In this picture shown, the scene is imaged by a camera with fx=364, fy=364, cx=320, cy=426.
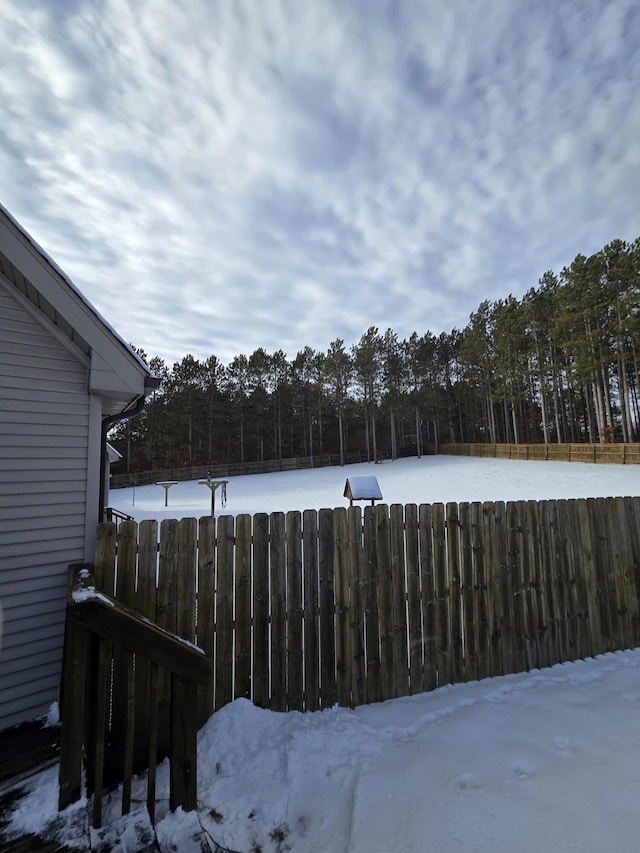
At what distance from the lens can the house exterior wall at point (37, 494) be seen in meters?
3.02

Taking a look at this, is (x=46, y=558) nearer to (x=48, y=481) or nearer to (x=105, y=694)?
(x=48, y=481)

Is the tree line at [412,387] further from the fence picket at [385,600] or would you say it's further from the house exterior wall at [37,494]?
the house exterior wall at [37,494]

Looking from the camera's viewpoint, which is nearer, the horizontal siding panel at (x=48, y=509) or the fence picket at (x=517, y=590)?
the horizontal siding panel at (x=48, y=509)

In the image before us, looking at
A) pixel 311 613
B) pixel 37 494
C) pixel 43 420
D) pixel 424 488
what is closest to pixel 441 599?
pixel 311 613

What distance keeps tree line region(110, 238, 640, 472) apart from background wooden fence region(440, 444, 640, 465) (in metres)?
3.80

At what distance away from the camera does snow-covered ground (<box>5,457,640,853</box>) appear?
69.9 inches

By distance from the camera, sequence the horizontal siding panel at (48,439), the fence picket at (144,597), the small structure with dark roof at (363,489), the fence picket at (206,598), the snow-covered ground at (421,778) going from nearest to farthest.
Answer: the snow-covered ground at (421,778)
the fence picket at (144,597)
the fence picket at (206,598)
the horizontal siding panel at (48,439)
the small structure with dark roof at (363,489)

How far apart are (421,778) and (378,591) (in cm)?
118

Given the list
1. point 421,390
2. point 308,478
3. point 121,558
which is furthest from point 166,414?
point 121,558

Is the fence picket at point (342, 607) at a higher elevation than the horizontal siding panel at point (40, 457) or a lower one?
lower

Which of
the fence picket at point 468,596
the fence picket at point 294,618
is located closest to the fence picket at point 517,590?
the fence picket at point 468,596

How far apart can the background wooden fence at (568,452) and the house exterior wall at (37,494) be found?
83.9 feet

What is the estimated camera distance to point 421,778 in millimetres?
2143

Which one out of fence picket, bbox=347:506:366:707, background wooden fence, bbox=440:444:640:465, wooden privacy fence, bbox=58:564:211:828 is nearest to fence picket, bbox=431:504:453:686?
fence picket, bbox=347:506:366:707
